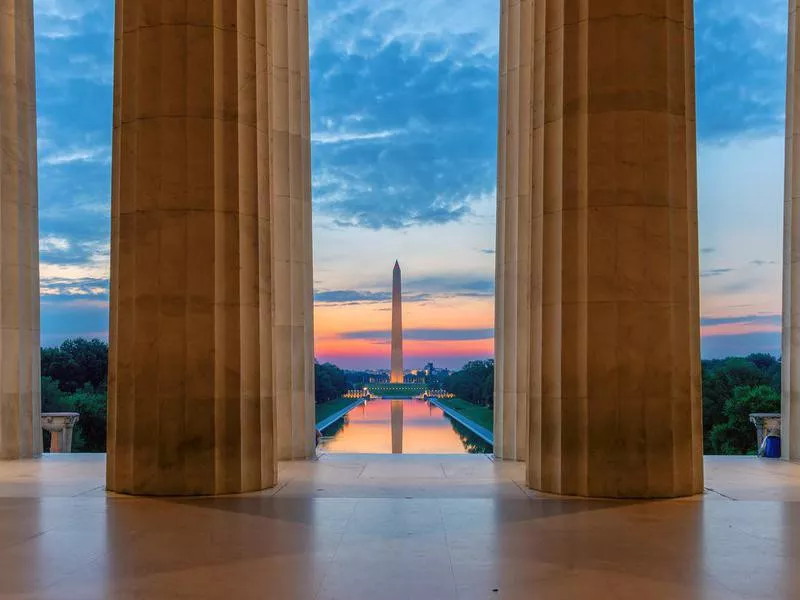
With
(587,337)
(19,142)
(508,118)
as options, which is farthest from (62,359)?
(587,337)

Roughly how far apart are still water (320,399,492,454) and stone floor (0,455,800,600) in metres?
64.7

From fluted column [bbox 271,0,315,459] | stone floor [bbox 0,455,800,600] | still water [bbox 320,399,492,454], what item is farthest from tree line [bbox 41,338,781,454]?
stone floor [bbox 0,455,800,600]

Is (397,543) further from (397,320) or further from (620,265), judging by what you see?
(397,320)

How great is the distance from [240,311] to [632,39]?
45.3ft

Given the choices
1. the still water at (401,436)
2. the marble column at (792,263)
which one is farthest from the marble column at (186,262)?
the still water at (401,436)

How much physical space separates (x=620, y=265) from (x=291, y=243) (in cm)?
1422

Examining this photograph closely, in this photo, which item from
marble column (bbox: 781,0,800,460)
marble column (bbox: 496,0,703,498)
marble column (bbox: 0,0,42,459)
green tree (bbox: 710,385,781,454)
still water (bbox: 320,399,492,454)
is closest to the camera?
marble column (bbox: 496,0,703,498)

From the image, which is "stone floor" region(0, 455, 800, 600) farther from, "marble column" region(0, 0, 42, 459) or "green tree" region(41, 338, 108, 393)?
"green tree" region(41, 338, 108, 393)

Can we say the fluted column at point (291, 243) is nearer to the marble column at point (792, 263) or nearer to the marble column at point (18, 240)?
the marble column at point (18, 240)

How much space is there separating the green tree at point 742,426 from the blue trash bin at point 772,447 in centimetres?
5762

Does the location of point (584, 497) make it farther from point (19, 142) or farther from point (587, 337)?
point (19, 142)

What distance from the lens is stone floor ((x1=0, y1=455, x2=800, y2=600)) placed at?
1352cm

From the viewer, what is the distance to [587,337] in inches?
920

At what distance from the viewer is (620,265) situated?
23422 mm
